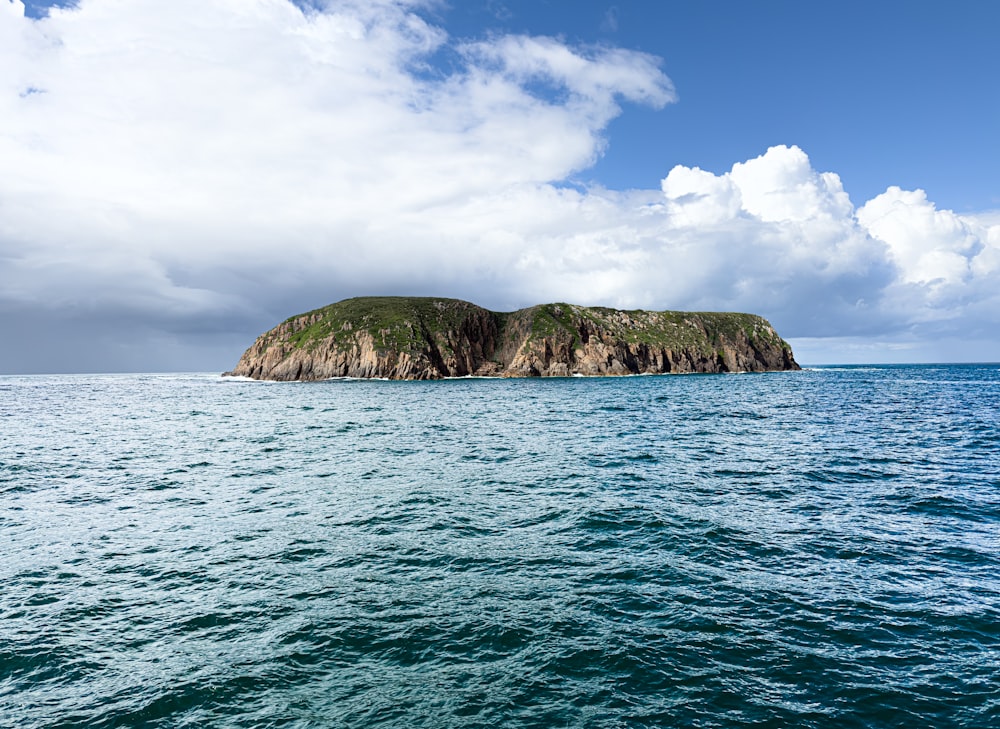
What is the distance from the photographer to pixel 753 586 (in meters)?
16.3

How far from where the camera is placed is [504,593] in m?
15.9

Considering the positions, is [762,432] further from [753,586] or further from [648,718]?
[648,718]

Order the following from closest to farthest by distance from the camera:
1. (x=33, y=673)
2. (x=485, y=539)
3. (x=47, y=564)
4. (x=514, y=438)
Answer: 1. (x=33, y=673)
2. (x=47, y=564)
3. (x=485, y=539)
4. (x=514, y=438)

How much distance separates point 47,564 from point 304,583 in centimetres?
1028

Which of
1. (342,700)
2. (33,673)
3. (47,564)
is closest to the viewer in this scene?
(342,700)

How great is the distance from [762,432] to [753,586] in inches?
1506

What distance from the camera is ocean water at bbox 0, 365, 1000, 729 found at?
35.5 feet

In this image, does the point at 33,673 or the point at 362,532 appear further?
the point at 362,532

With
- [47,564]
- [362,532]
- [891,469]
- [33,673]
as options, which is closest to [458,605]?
[362,532]

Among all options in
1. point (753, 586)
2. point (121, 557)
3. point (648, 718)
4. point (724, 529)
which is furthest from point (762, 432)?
point (121, 557)

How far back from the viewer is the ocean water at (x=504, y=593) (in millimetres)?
10820

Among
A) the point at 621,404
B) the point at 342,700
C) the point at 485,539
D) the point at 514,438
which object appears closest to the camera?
the point at 342,700

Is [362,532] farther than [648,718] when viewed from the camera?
Yes

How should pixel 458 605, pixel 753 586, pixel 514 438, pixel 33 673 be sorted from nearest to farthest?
Answer: 1. pixel 33 673
2. pixel 458 605
3. pixel 753 586
4. pixel 514 438
